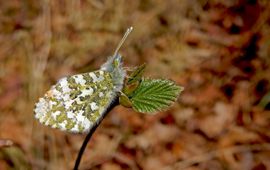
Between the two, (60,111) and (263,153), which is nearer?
(60,111)

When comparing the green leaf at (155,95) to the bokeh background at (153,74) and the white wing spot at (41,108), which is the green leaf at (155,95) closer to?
the white wing spot at (41,108)

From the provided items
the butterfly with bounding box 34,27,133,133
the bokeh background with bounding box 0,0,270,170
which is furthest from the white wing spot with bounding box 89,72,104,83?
the bokeh background with bounding box 0,0,270,170

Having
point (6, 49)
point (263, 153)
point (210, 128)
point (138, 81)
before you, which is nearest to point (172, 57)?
point (210, 128)

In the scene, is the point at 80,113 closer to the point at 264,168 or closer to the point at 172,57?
the point at 264,168

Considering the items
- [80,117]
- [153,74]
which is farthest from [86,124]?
[153,74]

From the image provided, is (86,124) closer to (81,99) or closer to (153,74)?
(81,99)

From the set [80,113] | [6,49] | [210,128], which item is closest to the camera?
[80,113]

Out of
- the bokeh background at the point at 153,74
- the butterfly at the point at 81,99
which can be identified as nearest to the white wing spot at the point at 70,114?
the butterfly at the point at 81,99
